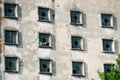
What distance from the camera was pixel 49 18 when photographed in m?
40.5

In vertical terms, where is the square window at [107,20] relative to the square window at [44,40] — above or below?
above

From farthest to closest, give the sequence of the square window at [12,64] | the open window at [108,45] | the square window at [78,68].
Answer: the open window at [108,45]
the square window at [78,68]
the square window at [12,64]

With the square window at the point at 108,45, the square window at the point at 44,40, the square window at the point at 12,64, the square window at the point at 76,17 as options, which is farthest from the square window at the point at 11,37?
the square window at the point at 108,45

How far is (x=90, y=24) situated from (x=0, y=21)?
353 inches

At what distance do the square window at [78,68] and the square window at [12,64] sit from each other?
554 centimetres

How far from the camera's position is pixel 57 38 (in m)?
40.6


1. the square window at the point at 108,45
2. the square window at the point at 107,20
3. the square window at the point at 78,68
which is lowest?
the square window at the point at 78,68

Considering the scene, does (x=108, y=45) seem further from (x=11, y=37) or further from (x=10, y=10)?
(x=10, y=10)

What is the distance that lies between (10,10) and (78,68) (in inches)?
329

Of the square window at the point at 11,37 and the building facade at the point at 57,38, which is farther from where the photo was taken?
the building facade at the point at 57,38

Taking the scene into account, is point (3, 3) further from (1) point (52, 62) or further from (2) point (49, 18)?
(1) point (52, 62)

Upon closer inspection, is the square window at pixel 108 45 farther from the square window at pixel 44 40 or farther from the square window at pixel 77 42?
the square window at pixel 44 40

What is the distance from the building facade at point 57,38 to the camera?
38781 mm

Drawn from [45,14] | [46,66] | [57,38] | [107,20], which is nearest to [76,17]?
[57,38]
